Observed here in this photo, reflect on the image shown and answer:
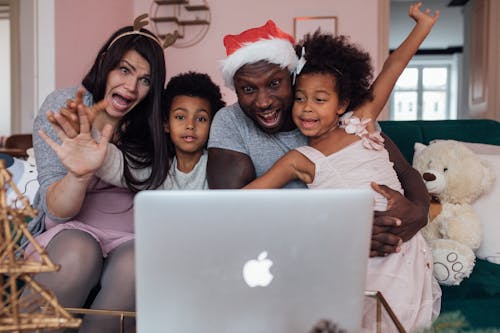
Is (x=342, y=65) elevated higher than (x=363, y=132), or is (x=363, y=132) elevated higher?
(x=342, y=65)

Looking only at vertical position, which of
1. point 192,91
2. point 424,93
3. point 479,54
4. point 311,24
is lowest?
point 192,91

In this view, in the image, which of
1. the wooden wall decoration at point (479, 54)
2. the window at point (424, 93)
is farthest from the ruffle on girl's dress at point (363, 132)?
the window at point (424, 93)

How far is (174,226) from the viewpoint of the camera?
68cm

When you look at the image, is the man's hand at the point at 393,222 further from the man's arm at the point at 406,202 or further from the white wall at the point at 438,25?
the white wall at the point at 438,25

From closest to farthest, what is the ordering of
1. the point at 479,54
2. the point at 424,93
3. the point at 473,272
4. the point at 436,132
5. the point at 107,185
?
the point at 107,185
the point at 473,272
the point at 436,132
the point at 479,54
the point at 424,93

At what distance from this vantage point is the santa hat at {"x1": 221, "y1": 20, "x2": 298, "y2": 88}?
1430mm

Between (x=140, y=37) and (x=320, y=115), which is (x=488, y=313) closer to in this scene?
(x=320, y=115)

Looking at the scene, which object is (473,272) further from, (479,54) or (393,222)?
(479,54)

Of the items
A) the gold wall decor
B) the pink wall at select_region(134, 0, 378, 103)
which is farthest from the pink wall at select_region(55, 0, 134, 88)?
the pink wall at select_region(134, 0, 378, 103)

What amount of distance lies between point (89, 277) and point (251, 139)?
596mm

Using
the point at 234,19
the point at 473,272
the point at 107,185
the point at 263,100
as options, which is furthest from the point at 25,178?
the point at 234,19

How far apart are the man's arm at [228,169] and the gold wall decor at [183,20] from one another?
282 cm

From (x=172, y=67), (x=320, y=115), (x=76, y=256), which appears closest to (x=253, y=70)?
(x=320, y=115)

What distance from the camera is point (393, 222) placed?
4.25 feet
